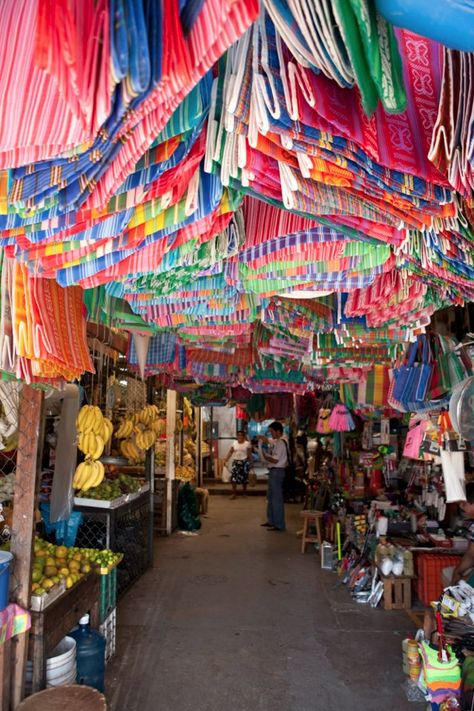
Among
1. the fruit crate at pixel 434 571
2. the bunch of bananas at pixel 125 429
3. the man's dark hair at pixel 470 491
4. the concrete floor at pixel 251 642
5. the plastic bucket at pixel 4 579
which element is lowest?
the concrete floor at pixel 251 642

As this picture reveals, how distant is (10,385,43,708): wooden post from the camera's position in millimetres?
2871

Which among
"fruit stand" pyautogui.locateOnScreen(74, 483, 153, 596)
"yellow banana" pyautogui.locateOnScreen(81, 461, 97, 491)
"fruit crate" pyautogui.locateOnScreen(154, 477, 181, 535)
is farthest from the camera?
"fruit crate" pyautogui.locateOnScreen(154, 477, 181, 535)

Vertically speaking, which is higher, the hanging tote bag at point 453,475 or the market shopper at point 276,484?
the hanging tote bag at point 453,475

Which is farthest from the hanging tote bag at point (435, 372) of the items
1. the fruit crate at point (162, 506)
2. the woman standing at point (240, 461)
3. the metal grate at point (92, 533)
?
the woman standing at point (240, 461)

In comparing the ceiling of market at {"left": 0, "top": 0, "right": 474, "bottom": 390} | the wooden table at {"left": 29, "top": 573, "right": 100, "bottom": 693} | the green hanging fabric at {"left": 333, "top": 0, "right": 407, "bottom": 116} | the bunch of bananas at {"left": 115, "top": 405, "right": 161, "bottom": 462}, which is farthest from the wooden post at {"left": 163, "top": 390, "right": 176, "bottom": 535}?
the green hanging fabric at {"left": 333, "top": 0, "right": 407, "bottom": 116}

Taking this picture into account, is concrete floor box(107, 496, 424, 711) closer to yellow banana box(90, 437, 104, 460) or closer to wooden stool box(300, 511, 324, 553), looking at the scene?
wooden stool box(300, 511, 324, 553)

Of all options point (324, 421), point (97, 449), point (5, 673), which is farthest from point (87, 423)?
point (324, 421)

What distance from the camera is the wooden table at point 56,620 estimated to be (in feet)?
9.49

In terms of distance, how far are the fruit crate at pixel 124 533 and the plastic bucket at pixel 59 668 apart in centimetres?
190

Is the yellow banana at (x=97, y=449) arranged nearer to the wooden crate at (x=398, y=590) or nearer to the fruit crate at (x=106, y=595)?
the fruit crate at (x=106, y=595)

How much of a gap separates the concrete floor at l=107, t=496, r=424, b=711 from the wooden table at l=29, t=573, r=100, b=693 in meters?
0.72

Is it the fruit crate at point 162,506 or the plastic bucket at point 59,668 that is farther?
the fruit crate at point 162,506

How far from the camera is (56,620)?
3.12m

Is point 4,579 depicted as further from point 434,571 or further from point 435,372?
point 434,571
